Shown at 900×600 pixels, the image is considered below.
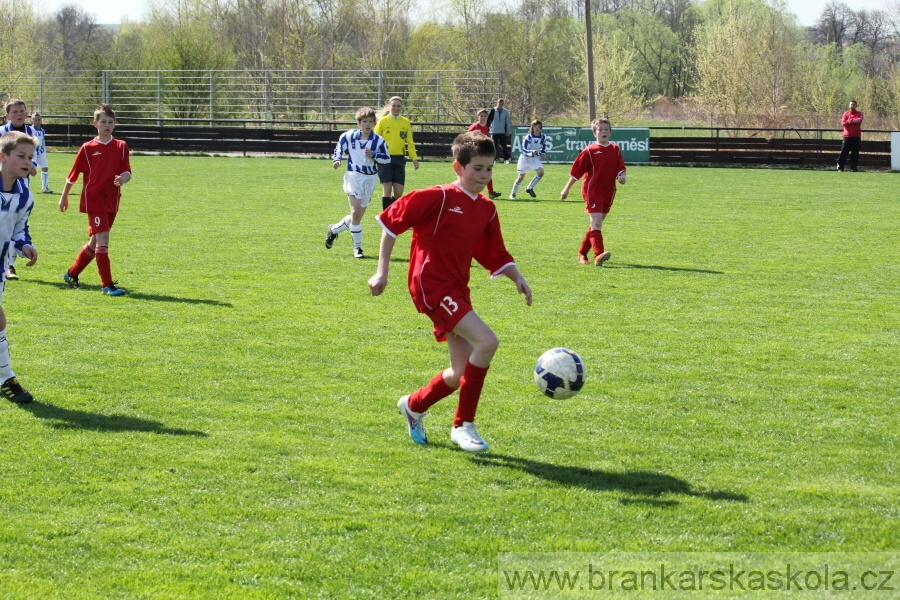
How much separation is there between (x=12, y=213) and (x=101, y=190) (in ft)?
11.7

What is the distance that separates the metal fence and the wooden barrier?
543 cm

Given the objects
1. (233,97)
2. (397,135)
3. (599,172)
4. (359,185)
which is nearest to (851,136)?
(397,135)

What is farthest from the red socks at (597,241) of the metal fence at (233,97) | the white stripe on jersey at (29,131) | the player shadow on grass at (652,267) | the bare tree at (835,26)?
the bare tree at (835,26)

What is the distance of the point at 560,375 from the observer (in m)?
5.55

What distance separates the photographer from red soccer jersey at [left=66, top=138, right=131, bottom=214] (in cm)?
984

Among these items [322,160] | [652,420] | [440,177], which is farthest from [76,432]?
[322,160]

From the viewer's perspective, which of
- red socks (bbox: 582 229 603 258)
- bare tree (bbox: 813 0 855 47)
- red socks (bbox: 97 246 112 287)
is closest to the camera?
red socks (bbox: 97 246 112 287)

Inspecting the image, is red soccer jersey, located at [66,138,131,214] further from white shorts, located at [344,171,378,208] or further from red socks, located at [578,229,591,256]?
red socks, located at [578,229,591,256]

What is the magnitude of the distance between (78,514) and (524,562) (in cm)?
202

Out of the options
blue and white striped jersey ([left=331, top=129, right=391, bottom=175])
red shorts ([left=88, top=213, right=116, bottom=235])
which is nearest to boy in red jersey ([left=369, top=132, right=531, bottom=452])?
red shorts ([left=88, top=213, right=116, bottom=235])

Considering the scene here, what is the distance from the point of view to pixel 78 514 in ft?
14.5

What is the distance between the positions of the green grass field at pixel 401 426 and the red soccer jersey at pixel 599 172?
82cm

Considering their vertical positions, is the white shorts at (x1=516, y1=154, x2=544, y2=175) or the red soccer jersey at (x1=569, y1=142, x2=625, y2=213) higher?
the white shorts at (x1=516, y1=154, x2=544, y2=175)

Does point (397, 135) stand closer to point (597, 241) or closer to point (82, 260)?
point (597, 241)
